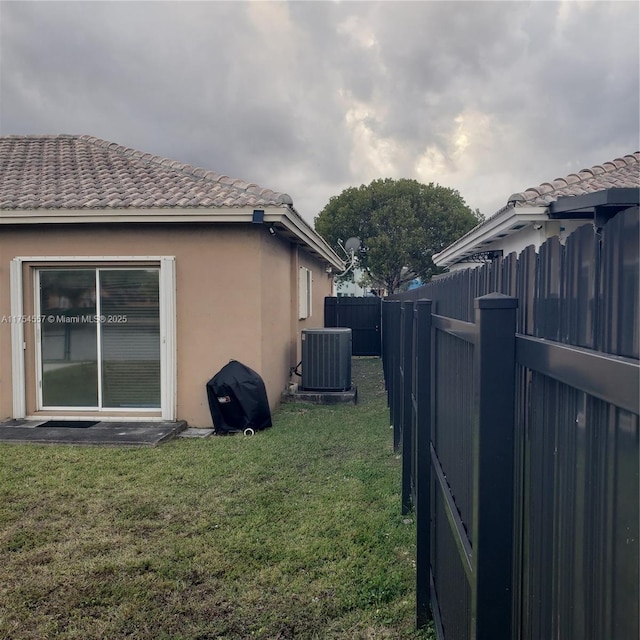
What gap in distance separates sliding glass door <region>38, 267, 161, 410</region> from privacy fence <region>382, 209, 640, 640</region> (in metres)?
6.19

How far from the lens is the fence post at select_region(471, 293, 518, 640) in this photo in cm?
139

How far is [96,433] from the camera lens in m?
6.77

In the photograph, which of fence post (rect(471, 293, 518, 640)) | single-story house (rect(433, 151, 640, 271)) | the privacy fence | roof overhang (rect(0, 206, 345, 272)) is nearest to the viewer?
the privacy fence

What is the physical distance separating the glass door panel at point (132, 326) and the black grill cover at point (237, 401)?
3.40ft

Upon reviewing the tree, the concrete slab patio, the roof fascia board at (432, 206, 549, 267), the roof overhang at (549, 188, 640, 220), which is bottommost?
the concrete slab patio

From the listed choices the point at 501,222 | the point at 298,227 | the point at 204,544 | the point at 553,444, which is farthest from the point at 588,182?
the point at 553,444

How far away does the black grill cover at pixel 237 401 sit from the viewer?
23.0ft

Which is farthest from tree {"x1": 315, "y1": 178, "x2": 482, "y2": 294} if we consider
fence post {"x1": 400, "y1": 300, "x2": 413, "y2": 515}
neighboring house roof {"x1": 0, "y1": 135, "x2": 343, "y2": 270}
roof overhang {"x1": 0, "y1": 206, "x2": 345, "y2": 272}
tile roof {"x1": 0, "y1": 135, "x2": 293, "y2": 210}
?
fence post {"x1": 400, "y1": 300, "x2": 413, "y2": 515}

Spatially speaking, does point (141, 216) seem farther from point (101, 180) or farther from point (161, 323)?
point (101, 180)

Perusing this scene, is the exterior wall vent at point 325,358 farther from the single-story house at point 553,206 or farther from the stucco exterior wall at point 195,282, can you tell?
the single-story house at point 553,206

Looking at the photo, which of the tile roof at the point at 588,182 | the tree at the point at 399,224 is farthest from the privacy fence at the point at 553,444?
the tree at the point at 399,224

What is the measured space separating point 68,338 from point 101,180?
263 cm

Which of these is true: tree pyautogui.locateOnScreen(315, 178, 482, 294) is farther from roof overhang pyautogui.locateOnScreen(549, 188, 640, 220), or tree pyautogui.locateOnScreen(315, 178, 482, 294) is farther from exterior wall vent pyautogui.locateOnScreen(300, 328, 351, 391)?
roof overhang pyautogui.locateOnScreen(549, 188, 640, 220)

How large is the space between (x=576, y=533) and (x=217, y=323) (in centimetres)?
676
